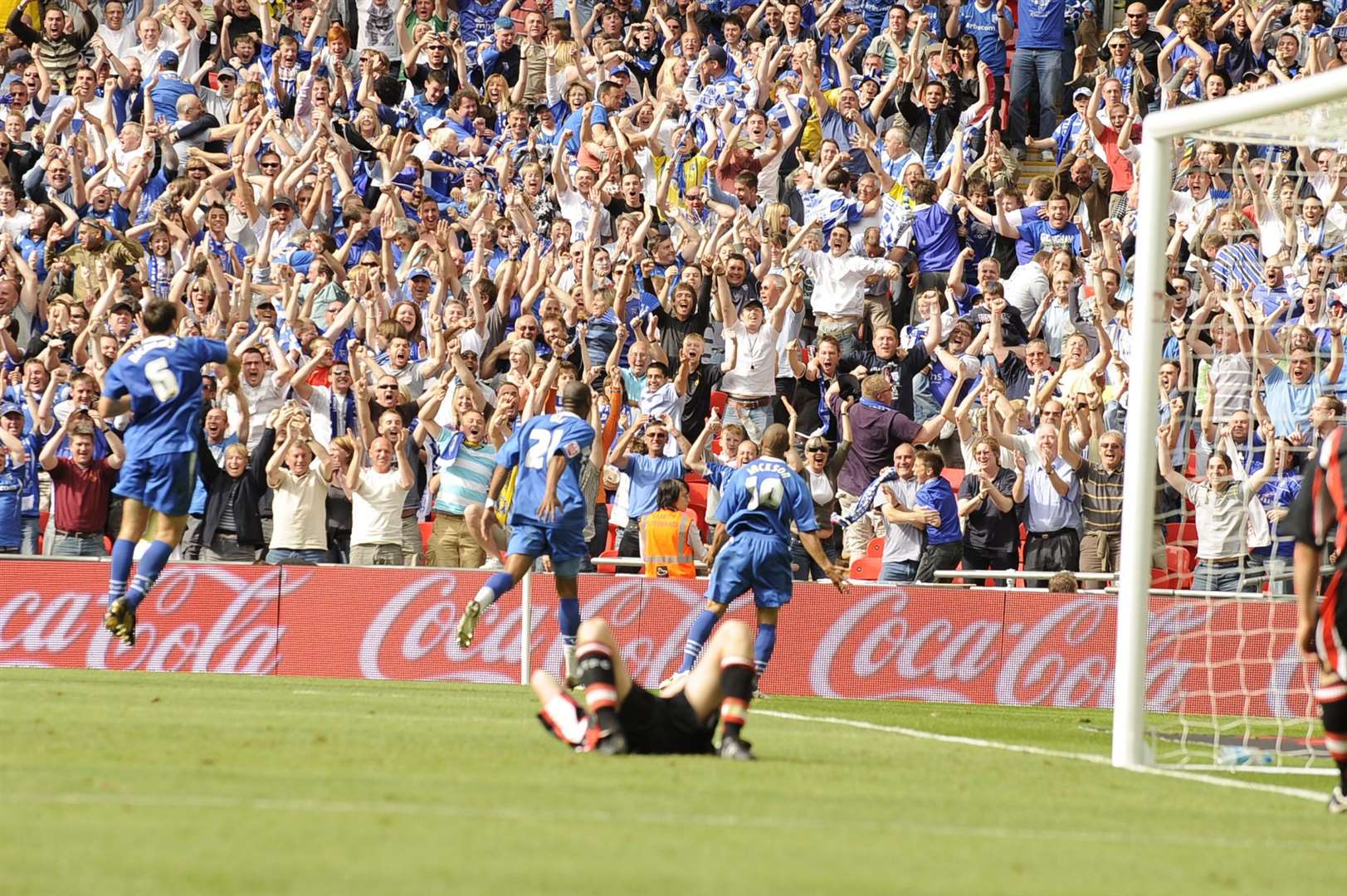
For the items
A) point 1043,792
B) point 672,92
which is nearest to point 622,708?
point 1043,792

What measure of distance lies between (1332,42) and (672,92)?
24.8ft

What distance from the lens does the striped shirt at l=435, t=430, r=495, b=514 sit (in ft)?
58.4

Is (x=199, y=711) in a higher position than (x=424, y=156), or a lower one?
lower

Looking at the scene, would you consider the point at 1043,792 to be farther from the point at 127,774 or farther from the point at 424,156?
the point at 424,156

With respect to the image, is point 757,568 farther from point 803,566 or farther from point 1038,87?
point 1038,87

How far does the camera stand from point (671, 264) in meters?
21.1

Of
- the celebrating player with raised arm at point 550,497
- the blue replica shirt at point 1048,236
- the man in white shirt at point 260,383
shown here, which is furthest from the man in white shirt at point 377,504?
the blue replica shirt at point 1048,236

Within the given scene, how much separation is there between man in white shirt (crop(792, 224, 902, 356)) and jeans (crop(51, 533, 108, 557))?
756 centimetres

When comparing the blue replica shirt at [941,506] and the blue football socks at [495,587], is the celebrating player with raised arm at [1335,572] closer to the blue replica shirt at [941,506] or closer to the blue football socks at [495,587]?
the blue football socks at [495,587]

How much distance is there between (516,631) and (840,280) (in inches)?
223

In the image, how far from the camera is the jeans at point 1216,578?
15.4 m

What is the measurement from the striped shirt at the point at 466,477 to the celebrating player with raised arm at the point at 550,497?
3.22 metres

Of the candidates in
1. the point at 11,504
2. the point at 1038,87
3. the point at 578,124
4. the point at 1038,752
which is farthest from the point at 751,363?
the point at 1038,752

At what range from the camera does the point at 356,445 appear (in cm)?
1809
